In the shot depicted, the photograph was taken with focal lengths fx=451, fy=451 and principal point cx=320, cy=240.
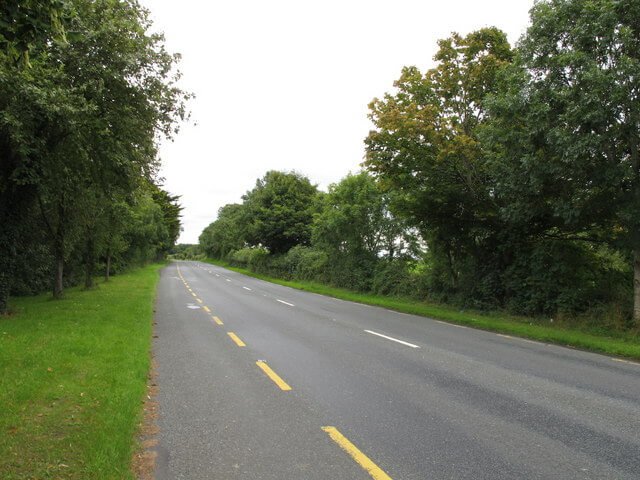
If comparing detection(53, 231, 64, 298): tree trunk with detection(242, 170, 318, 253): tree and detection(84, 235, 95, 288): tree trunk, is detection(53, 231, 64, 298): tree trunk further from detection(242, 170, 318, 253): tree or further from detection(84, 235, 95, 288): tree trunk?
detection(242, 170, 318, 253): tree

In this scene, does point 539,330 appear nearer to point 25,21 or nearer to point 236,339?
point 236,339

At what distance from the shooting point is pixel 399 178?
17953 millimetres

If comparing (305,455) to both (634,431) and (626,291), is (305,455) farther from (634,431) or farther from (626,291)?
(626,291)

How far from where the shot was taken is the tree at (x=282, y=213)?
46.5 metres

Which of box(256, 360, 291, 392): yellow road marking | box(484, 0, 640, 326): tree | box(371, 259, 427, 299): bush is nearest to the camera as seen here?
box(256, 360, 291, 392): yellow road marking

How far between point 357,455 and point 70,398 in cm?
358

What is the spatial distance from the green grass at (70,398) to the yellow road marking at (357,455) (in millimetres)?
1963

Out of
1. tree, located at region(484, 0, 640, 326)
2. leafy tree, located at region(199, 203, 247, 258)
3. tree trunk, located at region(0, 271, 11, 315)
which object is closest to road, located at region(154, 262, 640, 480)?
tree, located at region(484, 0, 640, 326)

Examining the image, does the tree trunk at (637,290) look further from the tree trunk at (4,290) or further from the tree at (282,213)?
the tree at (282,213)

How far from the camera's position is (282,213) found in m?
46.4

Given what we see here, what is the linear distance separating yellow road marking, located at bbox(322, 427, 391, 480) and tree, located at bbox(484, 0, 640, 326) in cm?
958

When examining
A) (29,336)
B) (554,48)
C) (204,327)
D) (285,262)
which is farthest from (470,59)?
(285,262)

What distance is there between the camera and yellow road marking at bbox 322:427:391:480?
12.8 feet

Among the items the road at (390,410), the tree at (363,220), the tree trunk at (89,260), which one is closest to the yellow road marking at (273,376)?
the road at (390,410)
